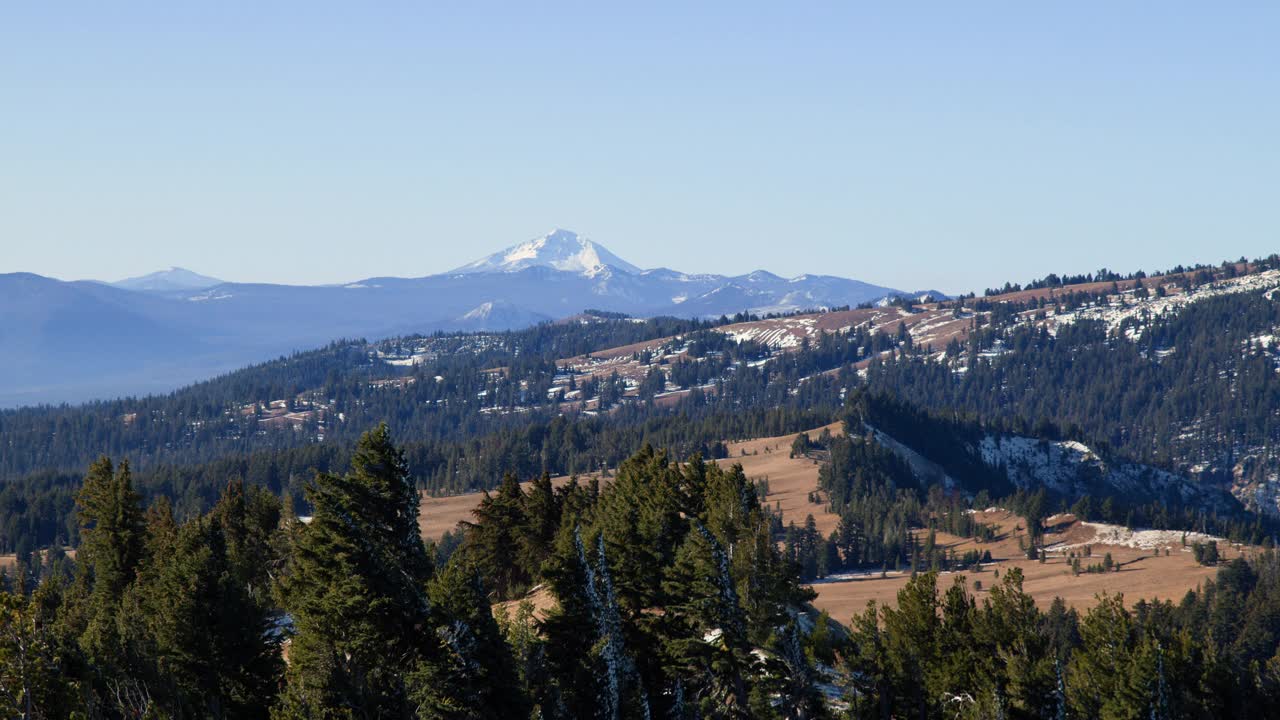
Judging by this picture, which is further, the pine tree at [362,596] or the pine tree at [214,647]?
the pine tree at [214,647]

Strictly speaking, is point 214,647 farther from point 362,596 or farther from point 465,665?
point 465,665

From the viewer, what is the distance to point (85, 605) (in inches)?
3302

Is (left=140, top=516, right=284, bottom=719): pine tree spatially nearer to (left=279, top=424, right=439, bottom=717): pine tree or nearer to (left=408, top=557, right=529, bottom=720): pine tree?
(left=279, top=424, right=439, bottom=717): pine tree

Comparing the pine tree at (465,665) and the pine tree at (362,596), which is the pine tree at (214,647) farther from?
the pine tree at (465,665)

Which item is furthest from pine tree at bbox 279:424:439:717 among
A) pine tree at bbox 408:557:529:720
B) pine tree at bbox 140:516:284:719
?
pine tree at bbox 140:516:284:719

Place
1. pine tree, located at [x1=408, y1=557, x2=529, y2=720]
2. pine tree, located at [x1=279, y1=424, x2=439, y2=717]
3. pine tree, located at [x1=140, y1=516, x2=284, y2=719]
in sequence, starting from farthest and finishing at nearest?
pine tree, located at [x1=140, y1=516, x2=284, y2=719], pine tree, located at [x1=408, y1=557, x2=529, y2=720], pine tree, located at [x1=279, y1=424, x2=439, y2=717]

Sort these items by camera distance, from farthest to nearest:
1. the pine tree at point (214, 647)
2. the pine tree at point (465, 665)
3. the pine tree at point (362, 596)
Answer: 1. the pine tree at point (214, 647)
2. the pine tree at point (465, 665)
3. the pine tree at point (362, 596)

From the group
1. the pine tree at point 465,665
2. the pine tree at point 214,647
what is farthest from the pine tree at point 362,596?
the pine tree at point 214,647

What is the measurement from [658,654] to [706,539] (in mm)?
7029

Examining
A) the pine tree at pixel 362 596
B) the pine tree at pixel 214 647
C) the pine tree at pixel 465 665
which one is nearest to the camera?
the pine tree at pixel 362 596

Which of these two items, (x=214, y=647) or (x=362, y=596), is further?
(x=214, y=647)

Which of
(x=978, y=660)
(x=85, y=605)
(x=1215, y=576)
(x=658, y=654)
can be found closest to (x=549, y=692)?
(x=658, y=654)

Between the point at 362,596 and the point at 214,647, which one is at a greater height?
the point at 362,596

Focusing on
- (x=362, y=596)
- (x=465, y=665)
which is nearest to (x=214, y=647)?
(x=362, y=596)
